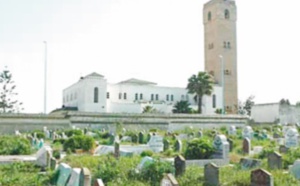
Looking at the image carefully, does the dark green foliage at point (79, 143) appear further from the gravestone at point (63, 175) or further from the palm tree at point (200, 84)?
the palm tree at point (200, 84)

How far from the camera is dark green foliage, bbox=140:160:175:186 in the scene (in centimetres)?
975

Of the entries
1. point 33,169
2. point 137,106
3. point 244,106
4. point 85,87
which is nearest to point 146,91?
point 137,106

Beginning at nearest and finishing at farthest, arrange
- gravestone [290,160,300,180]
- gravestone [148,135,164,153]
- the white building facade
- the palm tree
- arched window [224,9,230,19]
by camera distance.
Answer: gravestone [290,160,300,180] → gravestone [148,135,164,153] → the palm tree → the white building facade → arched window [224,9,230,19]

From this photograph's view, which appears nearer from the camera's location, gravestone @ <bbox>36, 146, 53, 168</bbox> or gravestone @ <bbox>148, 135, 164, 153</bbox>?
gravestone @ <bbox>36, 146, 53, 168</bbox>

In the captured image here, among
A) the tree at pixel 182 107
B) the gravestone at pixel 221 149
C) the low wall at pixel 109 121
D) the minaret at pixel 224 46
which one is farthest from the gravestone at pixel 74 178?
the minaret at pixel 224 46

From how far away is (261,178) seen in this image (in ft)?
27.5

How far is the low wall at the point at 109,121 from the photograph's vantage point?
116ft

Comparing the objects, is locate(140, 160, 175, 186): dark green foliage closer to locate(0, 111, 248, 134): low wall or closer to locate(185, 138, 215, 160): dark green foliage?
locate(185, 138, 215, 160): dark green foliage

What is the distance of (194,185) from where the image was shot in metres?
9.51

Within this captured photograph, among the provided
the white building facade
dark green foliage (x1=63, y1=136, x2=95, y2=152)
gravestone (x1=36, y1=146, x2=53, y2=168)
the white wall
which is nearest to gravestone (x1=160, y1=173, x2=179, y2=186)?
gravestone (x1=36, y1=146, x2=53, y2=168)

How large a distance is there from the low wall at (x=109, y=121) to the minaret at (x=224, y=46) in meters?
20.7

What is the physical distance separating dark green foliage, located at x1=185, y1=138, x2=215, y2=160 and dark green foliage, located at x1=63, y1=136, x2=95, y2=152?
6071 mm

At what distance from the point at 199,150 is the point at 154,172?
476cm

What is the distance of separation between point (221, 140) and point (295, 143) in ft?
18.1
